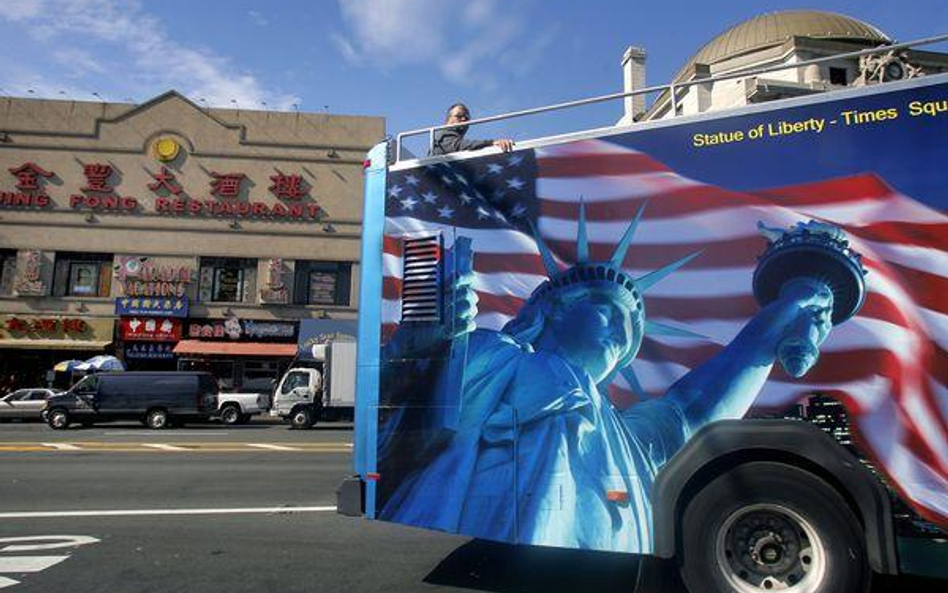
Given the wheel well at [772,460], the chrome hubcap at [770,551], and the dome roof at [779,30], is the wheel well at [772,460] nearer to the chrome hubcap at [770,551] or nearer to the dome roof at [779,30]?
the chrome hubcap at [770,551]

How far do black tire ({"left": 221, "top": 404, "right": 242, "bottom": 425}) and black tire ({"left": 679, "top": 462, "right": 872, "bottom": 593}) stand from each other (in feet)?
81.3

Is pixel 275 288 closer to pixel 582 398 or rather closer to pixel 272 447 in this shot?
pixel 272 447

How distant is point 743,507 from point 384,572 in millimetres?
3016

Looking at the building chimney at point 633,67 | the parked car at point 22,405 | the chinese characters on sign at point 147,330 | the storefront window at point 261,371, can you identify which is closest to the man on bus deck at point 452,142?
the building chimney at point 633,67

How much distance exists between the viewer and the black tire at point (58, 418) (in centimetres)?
2466

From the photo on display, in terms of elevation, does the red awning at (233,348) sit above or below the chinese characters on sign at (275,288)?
below

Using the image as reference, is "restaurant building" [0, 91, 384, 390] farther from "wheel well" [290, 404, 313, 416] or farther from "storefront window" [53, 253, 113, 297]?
"wheel well" [290, 404, 313, 416]

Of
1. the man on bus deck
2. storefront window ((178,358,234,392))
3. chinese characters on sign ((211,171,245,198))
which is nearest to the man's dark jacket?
the man on bus deck

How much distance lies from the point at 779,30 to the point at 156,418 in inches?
1632

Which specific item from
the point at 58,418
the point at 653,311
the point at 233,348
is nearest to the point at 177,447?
the point at 58,418

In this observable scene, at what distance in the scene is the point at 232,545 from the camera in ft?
23.2

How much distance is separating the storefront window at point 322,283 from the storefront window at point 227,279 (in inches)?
91.4

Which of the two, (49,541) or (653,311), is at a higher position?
(653,311)

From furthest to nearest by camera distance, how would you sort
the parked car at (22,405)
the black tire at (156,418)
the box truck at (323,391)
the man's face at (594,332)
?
the parked car at (22,405) → the black tire at (156,418) → the box truck at (323,391) → the man's face at (594,332)
